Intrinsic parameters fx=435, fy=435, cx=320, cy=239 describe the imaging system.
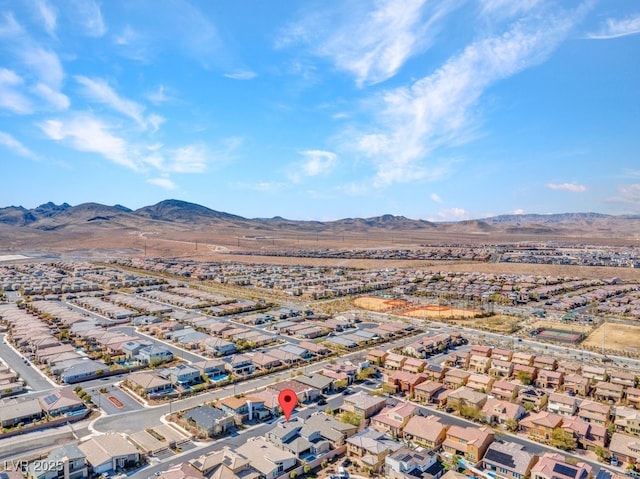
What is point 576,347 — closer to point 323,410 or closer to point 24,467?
point 323,410

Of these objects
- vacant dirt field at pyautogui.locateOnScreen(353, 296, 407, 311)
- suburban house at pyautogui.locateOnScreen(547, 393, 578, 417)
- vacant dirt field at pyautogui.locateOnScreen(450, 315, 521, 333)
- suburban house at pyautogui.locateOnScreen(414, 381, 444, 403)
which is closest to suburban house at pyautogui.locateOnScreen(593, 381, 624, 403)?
suburban house at pyautogui.locateOnScreen(547, 393, 578, 417)

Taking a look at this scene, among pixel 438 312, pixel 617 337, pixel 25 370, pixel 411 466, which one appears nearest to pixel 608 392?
pixel 411 466

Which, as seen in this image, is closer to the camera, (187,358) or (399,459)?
(399,459)

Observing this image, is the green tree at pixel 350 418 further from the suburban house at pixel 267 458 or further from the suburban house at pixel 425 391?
the suburban house at pixel 425 391

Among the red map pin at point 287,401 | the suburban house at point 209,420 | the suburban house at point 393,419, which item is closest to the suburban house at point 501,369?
the suburban house at point 393,419

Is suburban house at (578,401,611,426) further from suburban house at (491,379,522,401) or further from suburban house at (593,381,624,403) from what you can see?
suburban house at (491,379,522,401)

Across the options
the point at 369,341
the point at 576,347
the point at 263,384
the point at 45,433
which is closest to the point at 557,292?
the point at 576,347

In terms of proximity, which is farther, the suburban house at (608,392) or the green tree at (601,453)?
the suburban house at (608,392)

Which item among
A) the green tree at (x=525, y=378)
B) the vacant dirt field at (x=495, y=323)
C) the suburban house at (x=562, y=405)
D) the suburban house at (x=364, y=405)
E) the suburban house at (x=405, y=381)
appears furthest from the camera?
the vacant dirt field at (x=495, y=323)
